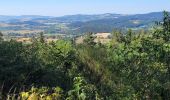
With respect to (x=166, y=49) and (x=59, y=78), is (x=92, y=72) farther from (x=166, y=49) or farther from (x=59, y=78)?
(x=166, y=49)

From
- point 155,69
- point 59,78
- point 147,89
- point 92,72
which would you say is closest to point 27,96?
point 147,89

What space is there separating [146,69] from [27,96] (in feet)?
87.4

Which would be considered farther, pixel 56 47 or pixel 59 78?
pixel 56 47

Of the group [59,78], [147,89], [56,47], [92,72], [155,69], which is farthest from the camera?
[56,47]

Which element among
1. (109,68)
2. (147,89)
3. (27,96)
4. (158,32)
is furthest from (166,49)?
(27,96)

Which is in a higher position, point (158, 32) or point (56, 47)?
point (158, 32)

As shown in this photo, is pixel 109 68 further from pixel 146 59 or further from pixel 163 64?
pixel 163 64

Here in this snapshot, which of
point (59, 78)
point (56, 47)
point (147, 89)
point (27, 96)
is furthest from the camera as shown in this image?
point (56, 47)

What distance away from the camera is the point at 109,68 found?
4688 centimetres

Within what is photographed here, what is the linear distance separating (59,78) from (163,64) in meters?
12.8

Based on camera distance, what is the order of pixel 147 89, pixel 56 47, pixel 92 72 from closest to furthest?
pixel 147 89, pixel 92 72, pixel 56 47

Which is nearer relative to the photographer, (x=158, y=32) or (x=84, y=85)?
(x=84, y=85)

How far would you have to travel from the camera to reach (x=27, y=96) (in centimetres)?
655

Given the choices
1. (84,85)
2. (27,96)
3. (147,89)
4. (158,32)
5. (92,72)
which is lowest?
(92,72)
